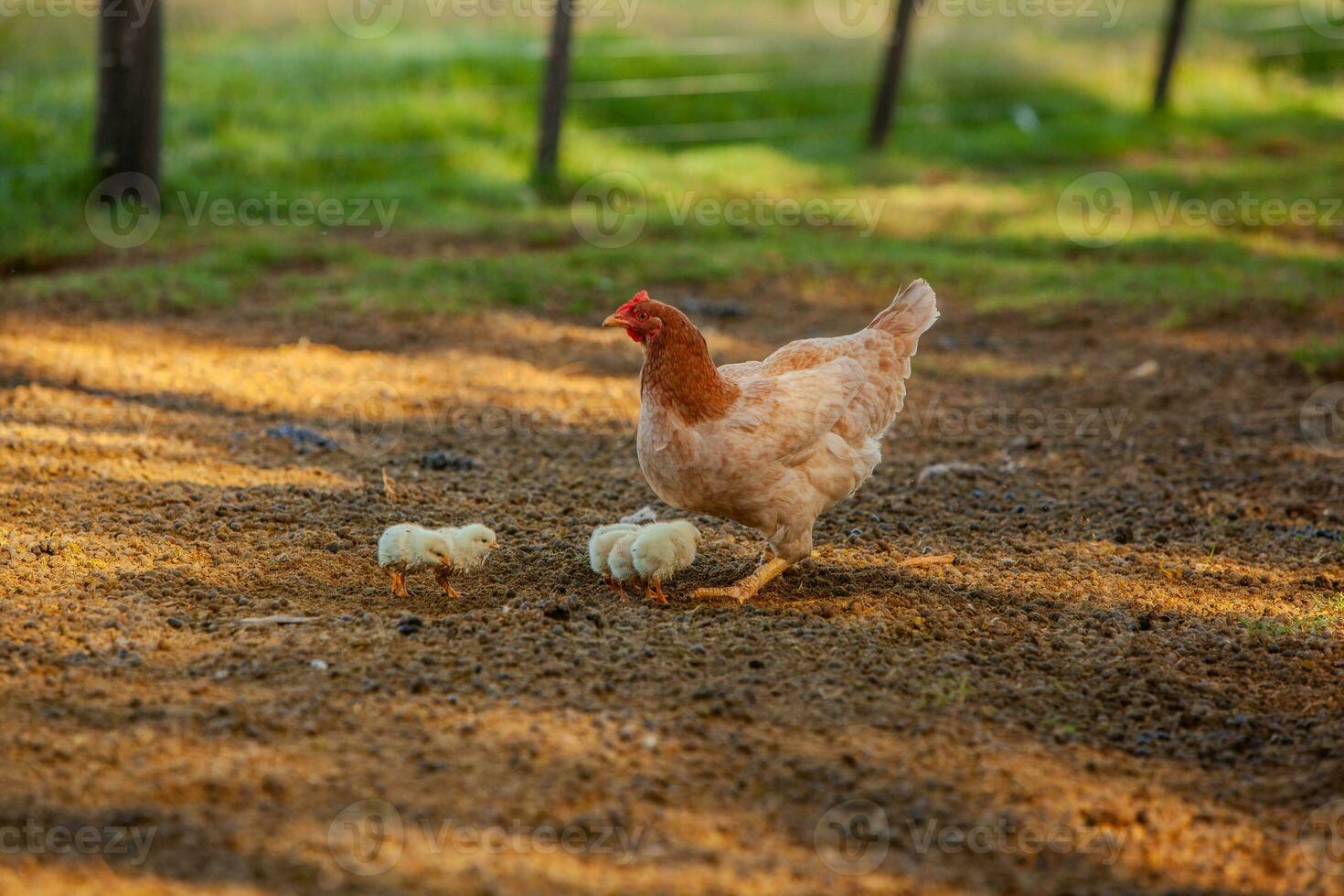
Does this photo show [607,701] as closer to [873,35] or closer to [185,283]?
[185,283]

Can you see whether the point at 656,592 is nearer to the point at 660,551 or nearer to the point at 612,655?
the point at 660,551

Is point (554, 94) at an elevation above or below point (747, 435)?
above

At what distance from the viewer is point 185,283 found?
26.3 ft

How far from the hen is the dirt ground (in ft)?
1.12

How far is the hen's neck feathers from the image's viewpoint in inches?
168

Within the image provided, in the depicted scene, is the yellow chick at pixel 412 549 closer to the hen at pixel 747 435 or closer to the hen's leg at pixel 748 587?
the hen at pixel 747 435

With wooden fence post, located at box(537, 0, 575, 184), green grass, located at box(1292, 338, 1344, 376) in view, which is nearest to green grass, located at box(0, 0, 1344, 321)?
green grass, located at box(1292, 338, 1344, 376)

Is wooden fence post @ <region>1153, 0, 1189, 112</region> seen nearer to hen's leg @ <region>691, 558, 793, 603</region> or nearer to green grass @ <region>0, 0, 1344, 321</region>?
green grass @ <region>0, 0, 1344, 321</region>

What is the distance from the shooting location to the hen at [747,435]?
4.23 metres

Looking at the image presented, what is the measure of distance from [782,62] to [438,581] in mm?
11476

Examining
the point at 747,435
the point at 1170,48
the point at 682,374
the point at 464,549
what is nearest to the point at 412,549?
the point at 464,549

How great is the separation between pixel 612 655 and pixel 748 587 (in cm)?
74

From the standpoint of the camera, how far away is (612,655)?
12.7 feet

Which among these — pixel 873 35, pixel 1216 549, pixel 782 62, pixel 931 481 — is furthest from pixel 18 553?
pixel 873 35
